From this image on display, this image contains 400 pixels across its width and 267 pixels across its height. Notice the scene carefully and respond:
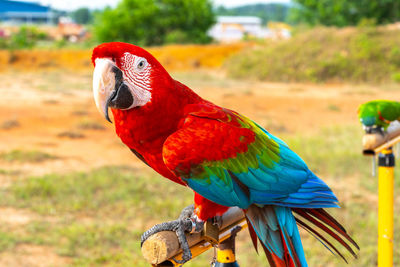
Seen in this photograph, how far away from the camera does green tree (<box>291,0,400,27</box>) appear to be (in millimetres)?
17453

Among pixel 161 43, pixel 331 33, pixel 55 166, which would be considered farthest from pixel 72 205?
pixel 161 43

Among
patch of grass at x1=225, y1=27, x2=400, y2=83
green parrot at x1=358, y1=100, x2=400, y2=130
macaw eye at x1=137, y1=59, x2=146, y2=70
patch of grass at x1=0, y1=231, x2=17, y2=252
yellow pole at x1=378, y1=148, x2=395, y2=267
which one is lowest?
patch of grass at x1=225, y1=27, x2=400, y2=83

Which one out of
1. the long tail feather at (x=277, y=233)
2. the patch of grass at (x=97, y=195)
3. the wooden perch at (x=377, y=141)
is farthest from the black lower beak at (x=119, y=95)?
the patch of grass at (x=97, y=195)

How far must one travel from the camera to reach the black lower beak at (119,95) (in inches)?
43.4

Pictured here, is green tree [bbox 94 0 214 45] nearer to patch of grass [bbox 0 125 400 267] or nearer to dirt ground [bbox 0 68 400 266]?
dirt ground [bbox 0 68 400 266]

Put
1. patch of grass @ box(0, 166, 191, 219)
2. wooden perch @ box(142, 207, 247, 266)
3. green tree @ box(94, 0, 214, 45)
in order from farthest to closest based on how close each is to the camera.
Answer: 1. green tree @ box(94, 0, 214, 45)
2. patch of grass @ box(0, 166, 191, 219)
3. wooden perch @ box(142, 207, 247, 266)

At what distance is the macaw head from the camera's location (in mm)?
1088

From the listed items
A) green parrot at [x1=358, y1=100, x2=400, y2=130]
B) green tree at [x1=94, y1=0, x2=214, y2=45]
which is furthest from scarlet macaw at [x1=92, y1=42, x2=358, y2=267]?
green tree at [x1=94, y1=0, x2=214, y2=45]

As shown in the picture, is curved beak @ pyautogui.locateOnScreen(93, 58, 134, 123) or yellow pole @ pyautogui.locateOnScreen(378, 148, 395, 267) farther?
yellow pole @ pyautogui.locateOnScreen(378, 148, 395, 267)

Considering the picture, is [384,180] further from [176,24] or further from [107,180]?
[176,24]

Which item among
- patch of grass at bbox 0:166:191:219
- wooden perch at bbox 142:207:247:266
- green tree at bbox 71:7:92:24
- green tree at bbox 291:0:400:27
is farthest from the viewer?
green tree at bbox 71:7:92:24

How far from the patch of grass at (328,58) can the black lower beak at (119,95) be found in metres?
12.0

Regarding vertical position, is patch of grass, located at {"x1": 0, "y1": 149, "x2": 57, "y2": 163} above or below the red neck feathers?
below

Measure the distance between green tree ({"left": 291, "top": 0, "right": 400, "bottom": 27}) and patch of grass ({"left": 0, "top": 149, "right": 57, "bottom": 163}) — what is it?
51.2ft
